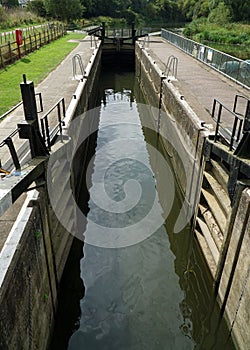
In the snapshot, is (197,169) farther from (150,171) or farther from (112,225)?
(150,171)

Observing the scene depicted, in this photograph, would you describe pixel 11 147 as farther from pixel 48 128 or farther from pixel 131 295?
pixel 131 295

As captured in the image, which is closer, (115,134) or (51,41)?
(115,134)

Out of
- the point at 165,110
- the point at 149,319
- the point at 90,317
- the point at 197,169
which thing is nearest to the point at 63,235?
the point at 90,317

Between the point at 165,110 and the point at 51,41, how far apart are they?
77.3ft

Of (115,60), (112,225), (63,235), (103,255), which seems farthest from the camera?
(115,60)

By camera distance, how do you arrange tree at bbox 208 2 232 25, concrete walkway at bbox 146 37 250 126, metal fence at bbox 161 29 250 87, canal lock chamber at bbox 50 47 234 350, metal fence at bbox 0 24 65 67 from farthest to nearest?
tree at bbox 208 2 232 25 < metal fence at bbox 0 24 65 67 < metal fence at bbox 161 29 250 87 < concrete walkway at bbox 146 37 250 126 < canal lock chamber at bbox 50 47 234 350

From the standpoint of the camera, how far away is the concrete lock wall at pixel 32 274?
385cm

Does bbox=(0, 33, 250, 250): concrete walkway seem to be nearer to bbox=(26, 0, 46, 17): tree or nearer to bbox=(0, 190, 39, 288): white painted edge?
bbox=(0, 190, 39, 288): white painted edge

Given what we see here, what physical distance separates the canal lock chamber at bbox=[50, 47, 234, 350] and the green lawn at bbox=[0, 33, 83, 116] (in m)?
3.45

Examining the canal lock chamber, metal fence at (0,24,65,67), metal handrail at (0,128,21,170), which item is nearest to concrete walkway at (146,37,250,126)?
the canal lock chamber

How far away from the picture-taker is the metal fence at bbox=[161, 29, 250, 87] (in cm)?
1389

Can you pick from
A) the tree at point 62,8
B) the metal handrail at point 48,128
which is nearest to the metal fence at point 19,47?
the metal handrail at point 48,128

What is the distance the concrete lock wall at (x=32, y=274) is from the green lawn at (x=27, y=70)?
6412 millimetres

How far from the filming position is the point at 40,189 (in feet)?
18.7
